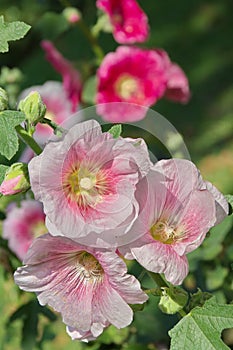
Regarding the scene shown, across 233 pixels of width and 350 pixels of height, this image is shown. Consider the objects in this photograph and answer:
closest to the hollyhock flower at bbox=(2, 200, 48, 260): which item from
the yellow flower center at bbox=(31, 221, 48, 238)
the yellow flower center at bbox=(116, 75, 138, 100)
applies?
the yellow flower center at bbox=(31, 221, 48, 238)

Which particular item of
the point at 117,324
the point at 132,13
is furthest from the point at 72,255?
the point at 132,13

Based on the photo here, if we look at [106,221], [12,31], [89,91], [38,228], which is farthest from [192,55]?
[106,221]

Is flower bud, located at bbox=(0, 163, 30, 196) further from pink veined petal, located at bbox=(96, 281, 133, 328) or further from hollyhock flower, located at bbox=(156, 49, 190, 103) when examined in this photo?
hollyhock flower, located at bbox=(156, 49, 190, 103)

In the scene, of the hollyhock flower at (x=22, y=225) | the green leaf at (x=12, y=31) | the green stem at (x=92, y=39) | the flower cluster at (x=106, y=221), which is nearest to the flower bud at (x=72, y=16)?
the green stem at (x=92, y=39)

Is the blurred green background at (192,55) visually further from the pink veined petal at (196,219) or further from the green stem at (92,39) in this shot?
the pink veined petal at (196,219)

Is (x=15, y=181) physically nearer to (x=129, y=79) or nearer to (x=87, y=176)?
(x=87, y=176)
